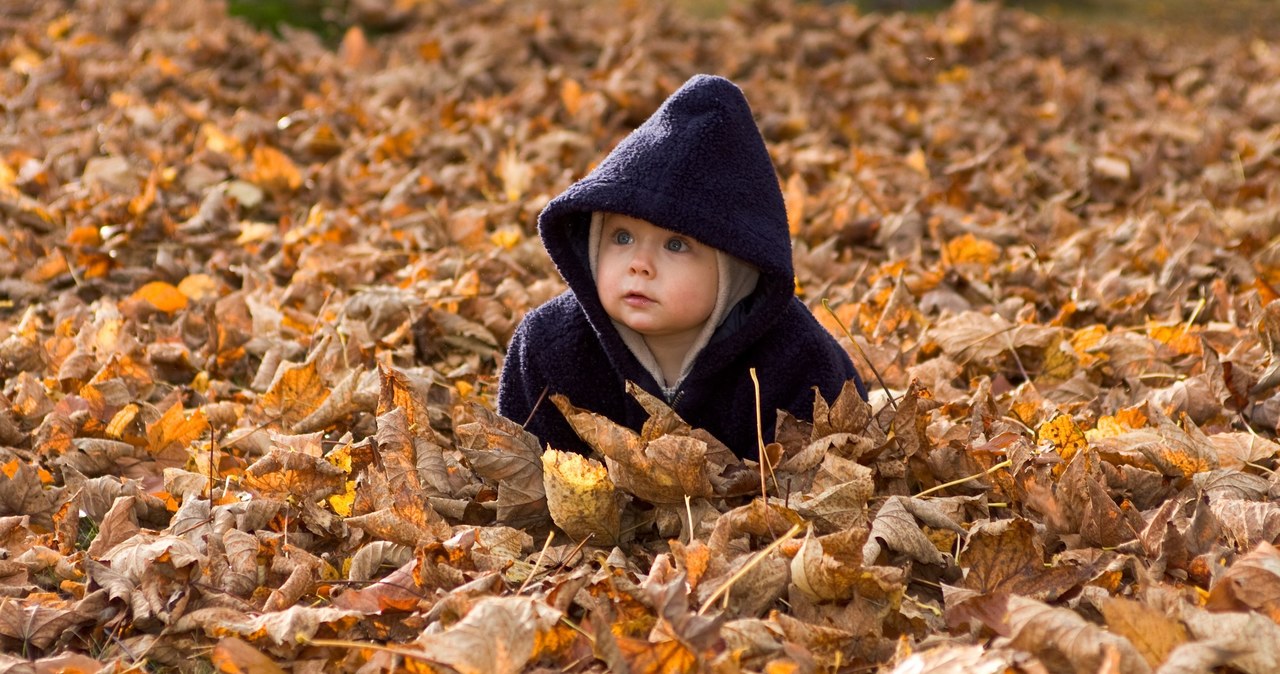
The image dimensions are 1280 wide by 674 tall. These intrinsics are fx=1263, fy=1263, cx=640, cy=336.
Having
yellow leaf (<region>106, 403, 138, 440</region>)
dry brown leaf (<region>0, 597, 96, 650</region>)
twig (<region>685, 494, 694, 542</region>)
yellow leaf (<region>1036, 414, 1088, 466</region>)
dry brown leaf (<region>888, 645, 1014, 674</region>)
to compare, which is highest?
dry brown leaf (<region>888, 645, 1014, 674</region>)

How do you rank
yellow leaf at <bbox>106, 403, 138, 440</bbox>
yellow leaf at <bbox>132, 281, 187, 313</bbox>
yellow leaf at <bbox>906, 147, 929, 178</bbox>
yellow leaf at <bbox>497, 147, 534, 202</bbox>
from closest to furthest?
yellow leaf at <bbox>106, 403, 138, 440</bbox> < yellow leaf at <bbox>132, 281, 187, 313</bbox> < yellow leaf at <bbox>497, 147, 534, 202</bbox> < yellow leaf at <bbox>906, 147, 929, 178</bbox>

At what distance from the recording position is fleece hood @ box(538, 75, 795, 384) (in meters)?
2.50

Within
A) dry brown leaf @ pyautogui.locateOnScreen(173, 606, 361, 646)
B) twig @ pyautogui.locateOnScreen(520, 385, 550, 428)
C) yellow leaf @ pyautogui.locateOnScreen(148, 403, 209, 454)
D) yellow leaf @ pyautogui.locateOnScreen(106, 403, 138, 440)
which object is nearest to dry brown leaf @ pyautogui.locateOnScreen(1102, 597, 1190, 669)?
dry brown leaf @ pyautogui.locateOnScreen(173, 606, 361, 646)

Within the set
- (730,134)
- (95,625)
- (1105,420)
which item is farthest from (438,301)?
(1105,420)

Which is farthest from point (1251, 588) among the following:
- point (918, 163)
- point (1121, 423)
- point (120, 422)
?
point (918, 163)

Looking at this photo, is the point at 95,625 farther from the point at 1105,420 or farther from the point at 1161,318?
the point at 1161,318

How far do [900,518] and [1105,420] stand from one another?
0.78m

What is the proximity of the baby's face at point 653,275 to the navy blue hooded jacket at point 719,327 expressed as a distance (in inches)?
3.8

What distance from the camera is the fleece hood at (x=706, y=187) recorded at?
250 centimetres

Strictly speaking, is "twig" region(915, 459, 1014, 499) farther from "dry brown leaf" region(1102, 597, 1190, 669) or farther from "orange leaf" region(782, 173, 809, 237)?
"orange leaf" region(782, 173, 809, 237)

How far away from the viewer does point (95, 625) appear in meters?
2.22

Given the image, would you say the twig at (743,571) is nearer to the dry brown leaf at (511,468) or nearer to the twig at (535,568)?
the twig at (535,568)

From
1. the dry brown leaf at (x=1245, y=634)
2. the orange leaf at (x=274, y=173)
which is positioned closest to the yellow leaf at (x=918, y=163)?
the orange leaf at (x=274, y=173)

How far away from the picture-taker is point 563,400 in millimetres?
2490
